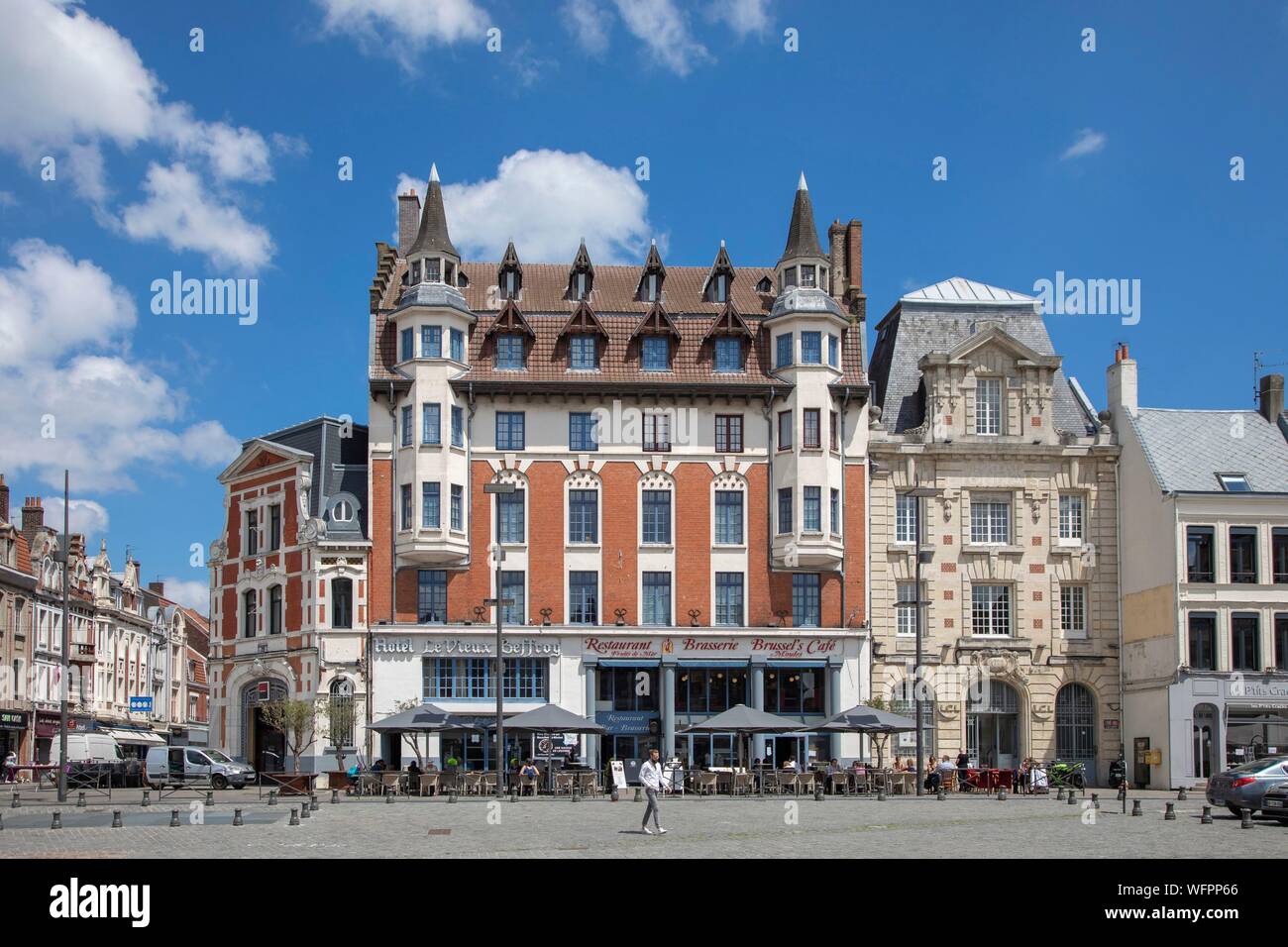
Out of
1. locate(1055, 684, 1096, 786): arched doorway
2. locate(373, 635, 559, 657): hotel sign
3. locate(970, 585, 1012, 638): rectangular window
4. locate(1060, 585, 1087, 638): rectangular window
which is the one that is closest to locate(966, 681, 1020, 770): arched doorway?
locate(1055, 684, 1096, 786): arched doorway

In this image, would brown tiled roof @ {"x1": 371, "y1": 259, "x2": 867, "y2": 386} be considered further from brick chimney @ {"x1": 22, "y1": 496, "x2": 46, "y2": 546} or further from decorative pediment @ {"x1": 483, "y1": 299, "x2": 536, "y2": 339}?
brick chimney @ {"x1": 22, "y1": 496, "x2": 46, "y2": 546}

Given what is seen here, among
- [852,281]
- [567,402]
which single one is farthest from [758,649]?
[852,281]

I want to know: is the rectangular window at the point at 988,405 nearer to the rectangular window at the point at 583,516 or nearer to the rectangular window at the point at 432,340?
the rectangular window at the point at 583,516

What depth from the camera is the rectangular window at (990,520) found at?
53.0m

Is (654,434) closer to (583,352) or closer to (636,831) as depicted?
(583,352)

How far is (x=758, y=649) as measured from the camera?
50969mm

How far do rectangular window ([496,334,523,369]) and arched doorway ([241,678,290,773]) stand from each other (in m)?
13.8

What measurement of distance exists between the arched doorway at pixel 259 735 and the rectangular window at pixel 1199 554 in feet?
104

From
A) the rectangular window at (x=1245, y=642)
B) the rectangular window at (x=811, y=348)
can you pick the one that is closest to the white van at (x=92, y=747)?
the rectangular window at (x=811, y=348)

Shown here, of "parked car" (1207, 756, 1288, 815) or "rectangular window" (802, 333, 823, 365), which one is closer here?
"parked car" (1207, 756, 1288, 815)

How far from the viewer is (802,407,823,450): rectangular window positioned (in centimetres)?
5144

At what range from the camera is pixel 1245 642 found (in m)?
50.6

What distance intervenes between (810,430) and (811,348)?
2.92 meters
